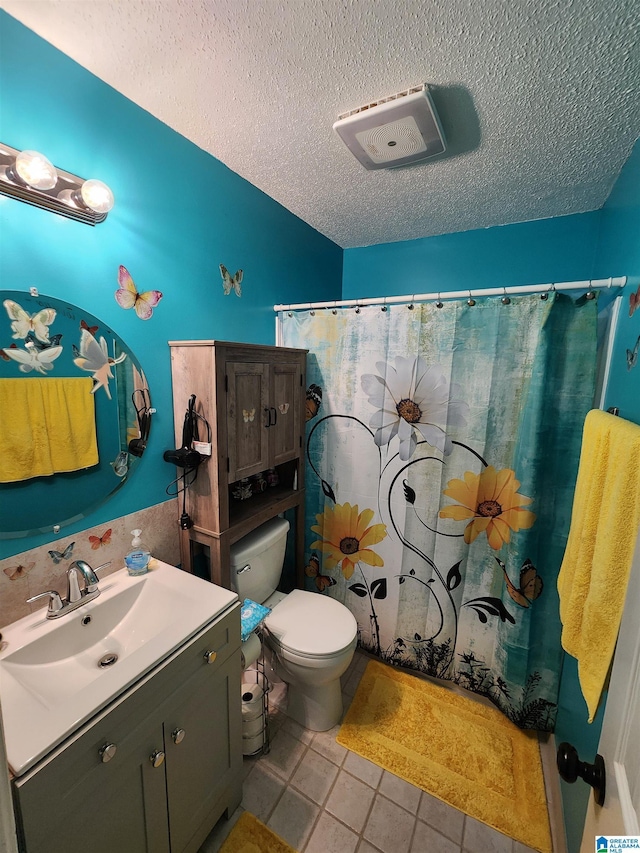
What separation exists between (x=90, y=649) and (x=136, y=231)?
1.36m

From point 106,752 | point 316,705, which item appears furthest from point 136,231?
point 316,705

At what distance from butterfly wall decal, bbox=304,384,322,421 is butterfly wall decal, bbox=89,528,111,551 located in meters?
1.03

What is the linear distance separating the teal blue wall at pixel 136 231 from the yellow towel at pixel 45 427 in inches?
5.8

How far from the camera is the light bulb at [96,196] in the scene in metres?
1.01

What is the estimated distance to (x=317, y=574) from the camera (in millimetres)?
2041

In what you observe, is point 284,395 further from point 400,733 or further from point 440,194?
point 400,733

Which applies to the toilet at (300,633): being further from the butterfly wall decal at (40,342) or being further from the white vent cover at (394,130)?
the white vent cover at (394,130)

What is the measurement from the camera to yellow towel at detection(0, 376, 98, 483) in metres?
0.97

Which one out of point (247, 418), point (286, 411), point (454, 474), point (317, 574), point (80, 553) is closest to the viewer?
point (80, 553)

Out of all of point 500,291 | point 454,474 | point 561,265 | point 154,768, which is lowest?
point 154,768

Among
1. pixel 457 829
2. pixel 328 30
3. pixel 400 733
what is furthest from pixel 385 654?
pixel 328 30

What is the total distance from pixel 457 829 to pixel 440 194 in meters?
2.56

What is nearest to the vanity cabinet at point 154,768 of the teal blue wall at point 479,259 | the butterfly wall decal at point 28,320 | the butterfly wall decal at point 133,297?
the butterfly wall decal at point 28,320

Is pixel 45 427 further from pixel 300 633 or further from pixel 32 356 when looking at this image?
pixel 300 633
